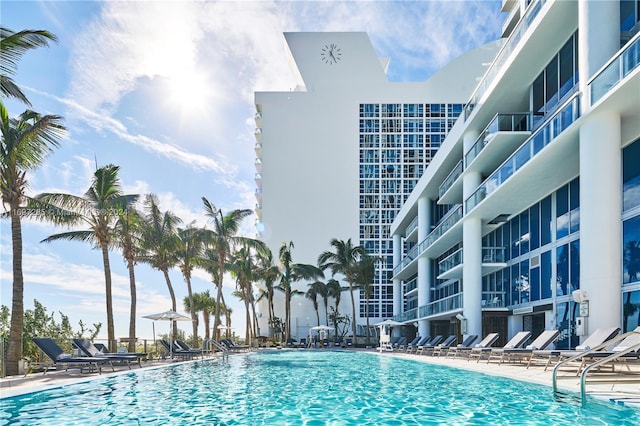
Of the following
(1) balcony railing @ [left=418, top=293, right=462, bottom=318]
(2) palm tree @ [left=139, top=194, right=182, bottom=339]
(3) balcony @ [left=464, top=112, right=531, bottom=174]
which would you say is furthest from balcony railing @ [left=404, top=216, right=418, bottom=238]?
(2) palm tree @ [left=139, top=194, right=182, bottom=339]

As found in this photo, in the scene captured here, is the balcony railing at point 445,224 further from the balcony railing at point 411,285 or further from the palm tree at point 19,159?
the palm tree at point 19,159

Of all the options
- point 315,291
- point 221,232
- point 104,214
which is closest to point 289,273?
point 315,291

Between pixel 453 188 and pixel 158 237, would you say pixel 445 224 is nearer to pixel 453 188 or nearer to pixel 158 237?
pixel 453 188

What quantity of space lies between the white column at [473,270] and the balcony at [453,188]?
1954 millimetres

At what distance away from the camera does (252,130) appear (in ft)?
221

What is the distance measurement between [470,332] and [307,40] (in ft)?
150

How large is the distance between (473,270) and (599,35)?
12.3m

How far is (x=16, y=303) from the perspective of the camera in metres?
13.8

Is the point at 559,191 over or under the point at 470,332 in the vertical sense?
over

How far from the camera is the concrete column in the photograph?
14.7m

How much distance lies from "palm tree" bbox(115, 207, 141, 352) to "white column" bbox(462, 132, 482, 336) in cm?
1412

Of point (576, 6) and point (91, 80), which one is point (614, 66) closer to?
point (576, 6)

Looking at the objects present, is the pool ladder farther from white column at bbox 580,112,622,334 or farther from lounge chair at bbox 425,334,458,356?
lounge chair at bbox 425,334,458,356

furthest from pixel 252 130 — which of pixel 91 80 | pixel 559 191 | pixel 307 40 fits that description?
pixel 559 191
